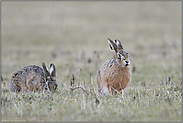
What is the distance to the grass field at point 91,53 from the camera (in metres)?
6.72

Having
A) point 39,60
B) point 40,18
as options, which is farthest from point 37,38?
point 39,60

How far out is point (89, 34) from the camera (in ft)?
96.3

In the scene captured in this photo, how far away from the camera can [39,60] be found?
60.1ft

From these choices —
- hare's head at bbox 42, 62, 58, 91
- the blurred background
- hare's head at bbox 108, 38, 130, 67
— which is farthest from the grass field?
hare's head at bbox 108, 38, 130, 67

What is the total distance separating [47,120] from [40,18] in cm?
2916

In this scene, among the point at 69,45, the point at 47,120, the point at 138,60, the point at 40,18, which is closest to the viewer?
the point at 47,120

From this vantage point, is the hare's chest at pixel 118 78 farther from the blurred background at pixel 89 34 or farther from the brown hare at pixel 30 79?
the blurred background at pixel 89 34

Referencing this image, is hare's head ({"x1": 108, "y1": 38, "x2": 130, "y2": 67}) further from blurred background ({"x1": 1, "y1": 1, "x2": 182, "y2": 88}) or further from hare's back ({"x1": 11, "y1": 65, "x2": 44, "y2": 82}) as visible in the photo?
blurred background ({"x1": 1, "y1": 1, "x2": 182, "y2": 88})

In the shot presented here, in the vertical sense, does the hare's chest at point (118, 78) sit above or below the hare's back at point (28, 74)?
below

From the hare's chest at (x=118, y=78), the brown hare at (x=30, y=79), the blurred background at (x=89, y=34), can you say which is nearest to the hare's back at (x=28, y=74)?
the brown hare at (x=30, y=79)

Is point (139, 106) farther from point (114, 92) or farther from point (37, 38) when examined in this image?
point (37, 38)

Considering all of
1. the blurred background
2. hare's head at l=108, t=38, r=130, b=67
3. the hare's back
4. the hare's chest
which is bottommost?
the hare's chest

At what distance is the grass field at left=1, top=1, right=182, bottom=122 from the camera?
672 cm

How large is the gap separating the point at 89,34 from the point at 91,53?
9716mm
